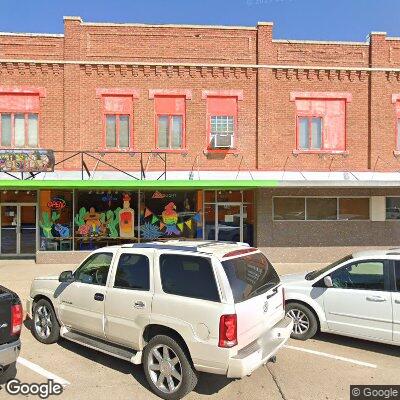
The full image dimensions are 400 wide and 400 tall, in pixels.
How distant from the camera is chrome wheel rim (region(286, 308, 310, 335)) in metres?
5.89

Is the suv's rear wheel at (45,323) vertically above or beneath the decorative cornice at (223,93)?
beneath

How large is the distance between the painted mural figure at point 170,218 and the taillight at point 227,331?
10.1 m

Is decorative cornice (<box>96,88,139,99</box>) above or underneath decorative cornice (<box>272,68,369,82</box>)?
underneath

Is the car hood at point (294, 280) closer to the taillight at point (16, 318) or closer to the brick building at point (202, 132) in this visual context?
the taillight at point (16, 318)

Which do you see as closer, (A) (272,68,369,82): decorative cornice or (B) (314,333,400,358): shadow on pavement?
(B) (314,333,400,358): shadow on pavement

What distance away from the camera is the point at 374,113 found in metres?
14.0

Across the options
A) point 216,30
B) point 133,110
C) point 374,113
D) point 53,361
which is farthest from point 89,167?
point 374,113

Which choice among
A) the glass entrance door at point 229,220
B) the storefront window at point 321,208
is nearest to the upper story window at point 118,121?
the glass entrance door at point 229,220

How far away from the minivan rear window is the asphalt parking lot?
3.79ft

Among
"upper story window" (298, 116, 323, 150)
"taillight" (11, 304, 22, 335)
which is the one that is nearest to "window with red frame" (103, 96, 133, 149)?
"upper story window" (298, 116, 323, 150)

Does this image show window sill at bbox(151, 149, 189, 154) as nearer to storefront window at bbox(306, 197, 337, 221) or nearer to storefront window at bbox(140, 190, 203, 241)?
storefront window at bbox(140, 190, 203, 241)

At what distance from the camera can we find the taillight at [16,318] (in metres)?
4.07

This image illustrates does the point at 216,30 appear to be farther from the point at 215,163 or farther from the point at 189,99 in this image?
the point at 215,163

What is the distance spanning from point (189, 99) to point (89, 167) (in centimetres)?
455
